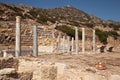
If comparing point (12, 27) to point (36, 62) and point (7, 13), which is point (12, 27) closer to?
point (7, 13)

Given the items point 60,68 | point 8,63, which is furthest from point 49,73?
point 8,63

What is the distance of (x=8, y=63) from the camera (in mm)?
15227

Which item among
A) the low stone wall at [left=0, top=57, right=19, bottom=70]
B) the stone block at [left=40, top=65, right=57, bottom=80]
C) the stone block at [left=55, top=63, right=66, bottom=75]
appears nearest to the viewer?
the stone block at [left=55, top=63, right=66, bottom=75]

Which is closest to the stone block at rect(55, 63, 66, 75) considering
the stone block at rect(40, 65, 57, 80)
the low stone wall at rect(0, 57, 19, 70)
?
the stone block at rect(40, 65, 57, 80)

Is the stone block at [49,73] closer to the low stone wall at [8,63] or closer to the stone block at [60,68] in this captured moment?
the stone block at [60,68]

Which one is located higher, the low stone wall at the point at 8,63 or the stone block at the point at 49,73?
the low stone wall at the point at 8,63

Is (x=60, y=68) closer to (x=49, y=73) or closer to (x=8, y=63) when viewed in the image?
(x=49, y=73)

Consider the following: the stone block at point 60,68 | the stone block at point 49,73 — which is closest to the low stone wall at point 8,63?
the stone block at point 49,73

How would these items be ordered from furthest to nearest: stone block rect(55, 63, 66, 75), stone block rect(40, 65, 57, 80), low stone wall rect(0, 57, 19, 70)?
low stone wall rect(0, 57, 19, 70), stone block rect(40, 65, 57, 80), stone block rect(55, 63, 66, 75)

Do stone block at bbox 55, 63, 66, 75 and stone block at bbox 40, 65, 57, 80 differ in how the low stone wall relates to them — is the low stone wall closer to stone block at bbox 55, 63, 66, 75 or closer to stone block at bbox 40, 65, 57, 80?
stone block at bbox 40, 65, 57, 80

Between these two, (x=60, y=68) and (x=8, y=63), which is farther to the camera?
(x=8, y=63)

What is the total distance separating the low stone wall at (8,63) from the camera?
14781mm

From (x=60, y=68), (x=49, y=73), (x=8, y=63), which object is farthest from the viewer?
(x=8, y=63)

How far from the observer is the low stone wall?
48.5 feet
